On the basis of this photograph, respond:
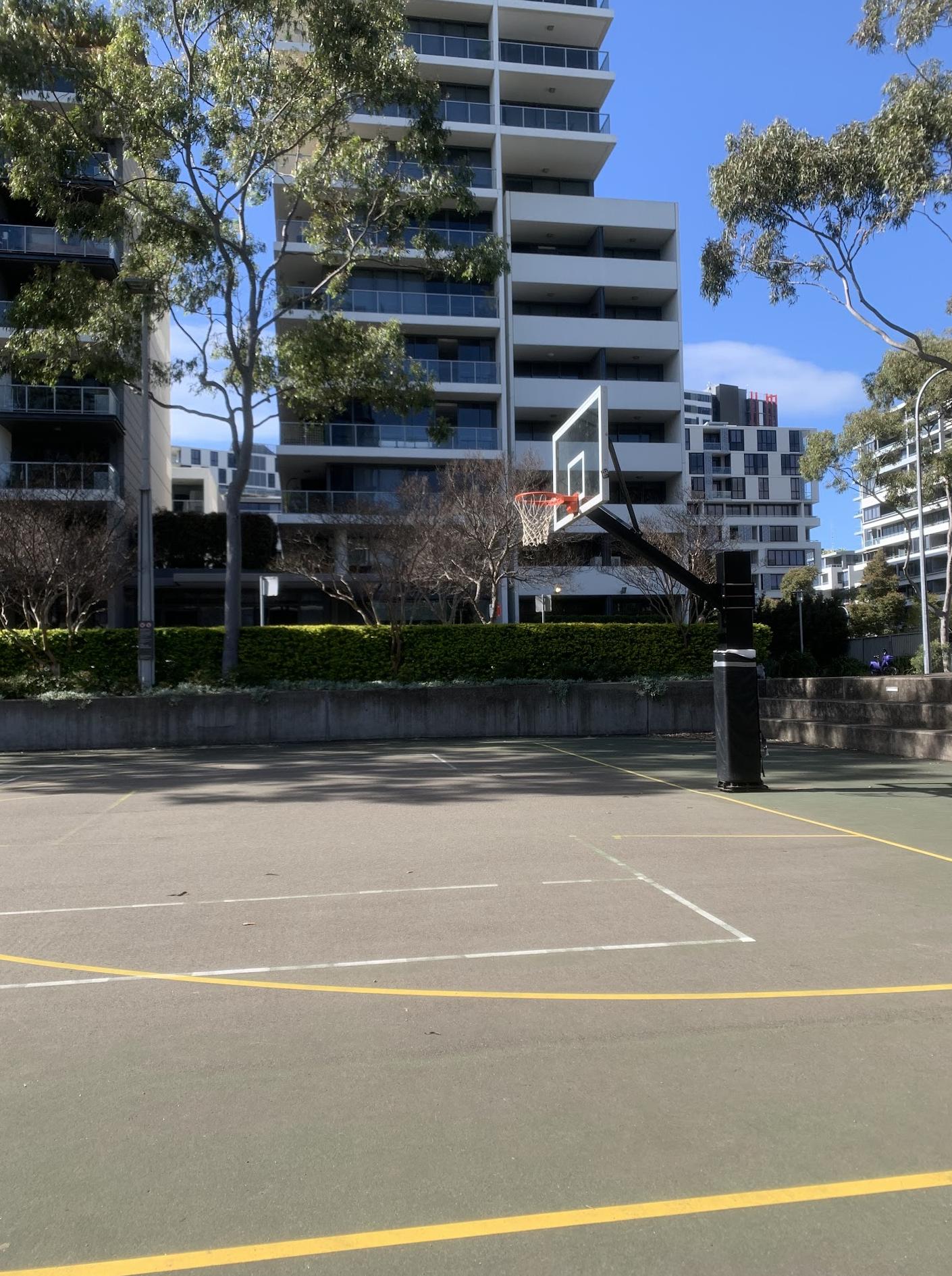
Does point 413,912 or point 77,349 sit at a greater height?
point 77,349

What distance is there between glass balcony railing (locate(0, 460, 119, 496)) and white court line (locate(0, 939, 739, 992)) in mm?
25325

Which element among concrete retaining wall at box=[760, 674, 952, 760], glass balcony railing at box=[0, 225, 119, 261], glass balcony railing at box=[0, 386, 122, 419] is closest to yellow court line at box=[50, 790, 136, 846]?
concrete retaining wall at box=[760, 674, 952, 760]

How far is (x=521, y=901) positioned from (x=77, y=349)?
19.5 meters

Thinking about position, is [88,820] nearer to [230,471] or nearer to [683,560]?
[683,560]

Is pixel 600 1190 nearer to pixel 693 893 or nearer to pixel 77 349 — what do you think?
pixel 693 893

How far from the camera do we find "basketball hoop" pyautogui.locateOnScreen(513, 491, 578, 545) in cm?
1633

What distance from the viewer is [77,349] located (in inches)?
894

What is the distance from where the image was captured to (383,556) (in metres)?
29.8

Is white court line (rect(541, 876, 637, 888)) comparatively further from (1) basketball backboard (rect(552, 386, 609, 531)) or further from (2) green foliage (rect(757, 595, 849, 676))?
(2) green foliage (rect(757, 595, 849, 676))

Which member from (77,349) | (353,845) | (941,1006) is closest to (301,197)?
(77,349)

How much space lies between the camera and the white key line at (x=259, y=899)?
7465mm

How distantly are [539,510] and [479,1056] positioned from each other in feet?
75.1

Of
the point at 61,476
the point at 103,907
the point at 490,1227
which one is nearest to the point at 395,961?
the point at 103,907

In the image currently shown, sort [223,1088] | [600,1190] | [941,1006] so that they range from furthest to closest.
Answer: [941,1006], [223,1088], [600,1190]
